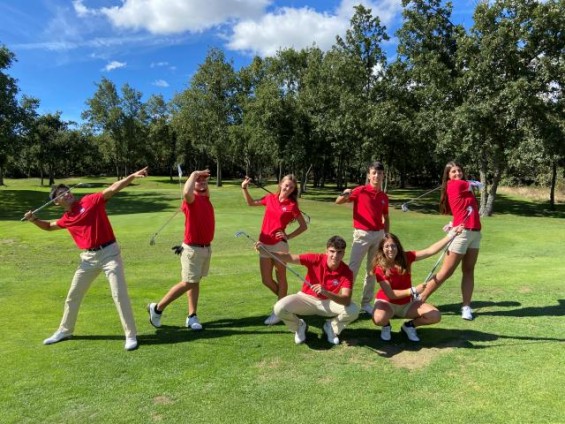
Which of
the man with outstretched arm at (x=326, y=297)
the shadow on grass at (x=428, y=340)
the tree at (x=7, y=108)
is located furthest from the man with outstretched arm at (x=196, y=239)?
the tree at (x=7, y=108)

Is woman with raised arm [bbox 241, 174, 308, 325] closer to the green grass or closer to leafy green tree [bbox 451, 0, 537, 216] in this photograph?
the green grass

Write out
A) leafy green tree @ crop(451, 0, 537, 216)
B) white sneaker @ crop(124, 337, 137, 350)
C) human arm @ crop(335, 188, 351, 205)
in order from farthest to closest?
leafy green tree @ crop(451, 0, 537, 216)
human arm @ crop(335, 188, 351, 205)
white sneaker @ crop(124, 337, 137, 350)

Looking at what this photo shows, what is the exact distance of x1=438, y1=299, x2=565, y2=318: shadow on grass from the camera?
256 inches

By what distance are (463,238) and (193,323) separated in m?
4.01

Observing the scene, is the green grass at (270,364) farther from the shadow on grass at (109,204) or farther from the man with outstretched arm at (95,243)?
the shadow on grass at (109,204)

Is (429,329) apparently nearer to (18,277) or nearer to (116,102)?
(18,277)

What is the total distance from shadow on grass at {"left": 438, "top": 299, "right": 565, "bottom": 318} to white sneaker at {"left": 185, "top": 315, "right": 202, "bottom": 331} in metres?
3.72

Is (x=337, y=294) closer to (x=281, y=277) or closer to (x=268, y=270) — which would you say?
(x=281, y=277)

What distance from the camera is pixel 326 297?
544 cm

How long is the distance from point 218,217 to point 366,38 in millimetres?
23819

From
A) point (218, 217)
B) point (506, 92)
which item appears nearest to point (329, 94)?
point (506, 92)

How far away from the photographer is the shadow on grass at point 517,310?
6.51 meters

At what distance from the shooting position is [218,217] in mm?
21453

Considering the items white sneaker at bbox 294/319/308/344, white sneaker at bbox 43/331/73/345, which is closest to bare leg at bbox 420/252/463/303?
white sneaker at bbox 294/319/308/344
